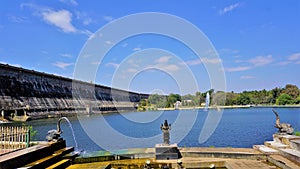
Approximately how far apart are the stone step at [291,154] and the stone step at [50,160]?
7832 millimetres

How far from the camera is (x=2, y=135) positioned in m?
9.24

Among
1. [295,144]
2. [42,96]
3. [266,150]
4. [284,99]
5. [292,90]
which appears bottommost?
[266,150]

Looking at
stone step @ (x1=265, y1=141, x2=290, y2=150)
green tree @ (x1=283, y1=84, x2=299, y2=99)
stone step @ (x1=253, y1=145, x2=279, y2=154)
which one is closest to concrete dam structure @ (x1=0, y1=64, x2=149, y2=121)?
stone step @ (x1=253, y1=145, x2=279, y2=154)

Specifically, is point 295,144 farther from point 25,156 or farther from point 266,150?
point 25,156

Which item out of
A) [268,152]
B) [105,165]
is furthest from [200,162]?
[105,165]

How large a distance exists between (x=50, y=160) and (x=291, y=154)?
787 cm

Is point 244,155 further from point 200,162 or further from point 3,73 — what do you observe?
point 3,73

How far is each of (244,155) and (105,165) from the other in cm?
494

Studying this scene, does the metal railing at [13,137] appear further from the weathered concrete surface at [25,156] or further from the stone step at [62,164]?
the stone step at [62,164]

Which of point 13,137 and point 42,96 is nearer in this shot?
point 13,137

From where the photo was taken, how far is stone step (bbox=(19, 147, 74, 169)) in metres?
7.92

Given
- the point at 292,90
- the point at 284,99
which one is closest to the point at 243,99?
the point at 284,99

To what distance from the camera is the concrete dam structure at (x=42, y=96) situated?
42344mm

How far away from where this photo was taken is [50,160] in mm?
8852
